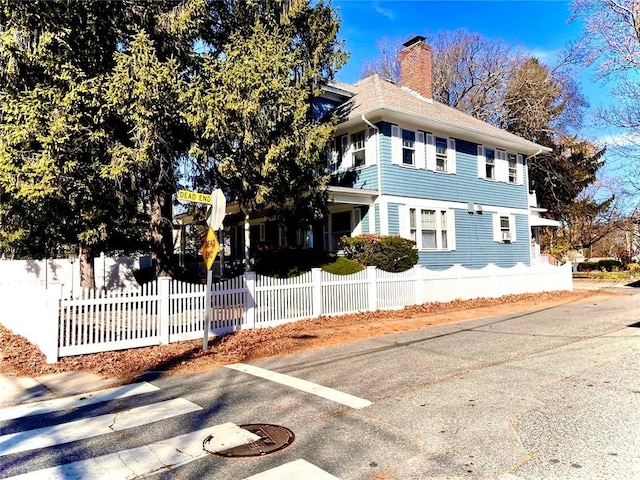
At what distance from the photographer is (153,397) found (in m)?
5.39

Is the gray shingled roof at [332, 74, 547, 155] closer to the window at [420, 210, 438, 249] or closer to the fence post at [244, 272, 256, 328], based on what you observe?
the window at [420, 210, 438, 249]

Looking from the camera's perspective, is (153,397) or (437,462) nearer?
(437,462)

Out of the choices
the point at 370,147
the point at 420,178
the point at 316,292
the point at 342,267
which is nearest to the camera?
the point at 316,292

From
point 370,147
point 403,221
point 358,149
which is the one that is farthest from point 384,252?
point 358,149

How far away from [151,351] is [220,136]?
4.14 metres

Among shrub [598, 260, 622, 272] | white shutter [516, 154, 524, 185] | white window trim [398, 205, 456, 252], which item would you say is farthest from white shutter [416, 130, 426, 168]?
shrub [598, 260, 622, 272]

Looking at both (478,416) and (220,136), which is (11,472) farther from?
(220,136)

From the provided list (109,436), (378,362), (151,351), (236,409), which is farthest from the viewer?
(151,351)

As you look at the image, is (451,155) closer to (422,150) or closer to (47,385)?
(422,150)

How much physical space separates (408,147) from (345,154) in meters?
2.34

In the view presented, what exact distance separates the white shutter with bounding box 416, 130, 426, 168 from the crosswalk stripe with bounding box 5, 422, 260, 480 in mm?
14157

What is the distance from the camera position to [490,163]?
64.5ft

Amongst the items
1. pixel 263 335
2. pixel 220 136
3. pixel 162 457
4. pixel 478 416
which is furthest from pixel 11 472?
pixel 220 136

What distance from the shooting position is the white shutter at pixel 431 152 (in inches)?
673
